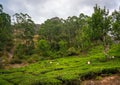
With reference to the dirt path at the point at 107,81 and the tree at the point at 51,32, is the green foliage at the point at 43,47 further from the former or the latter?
the dirt path at the point at 107,81

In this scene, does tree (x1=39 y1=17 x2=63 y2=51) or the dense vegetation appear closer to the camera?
the dense vegetation

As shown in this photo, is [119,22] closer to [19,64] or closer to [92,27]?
[92,27]

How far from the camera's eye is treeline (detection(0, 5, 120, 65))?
52.0 meters

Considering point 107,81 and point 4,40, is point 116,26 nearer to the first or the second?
point 107,81

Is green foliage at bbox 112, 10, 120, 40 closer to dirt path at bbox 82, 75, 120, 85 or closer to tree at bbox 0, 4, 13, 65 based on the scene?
dirt path at bbox 82, 75, 120, 85

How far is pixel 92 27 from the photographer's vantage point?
5278cm

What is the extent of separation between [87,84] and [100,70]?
4555 millimetres

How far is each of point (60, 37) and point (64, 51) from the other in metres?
18.0

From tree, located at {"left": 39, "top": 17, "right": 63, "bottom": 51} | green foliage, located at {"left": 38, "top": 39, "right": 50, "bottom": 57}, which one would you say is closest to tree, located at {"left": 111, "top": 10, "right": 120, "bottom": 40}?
green foliage, located at {"left": 38, "top": 39, "right": 50, "bottom": 57}

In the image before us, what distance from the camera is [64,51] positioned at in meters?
75.2

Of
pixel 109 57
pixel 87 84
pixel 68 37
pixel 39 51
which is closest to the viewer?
pixel 87 84

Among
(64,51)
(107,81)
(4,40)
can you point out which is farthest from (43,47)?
(107,81)

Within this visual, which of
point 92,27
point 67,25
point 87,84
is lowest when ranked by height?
point 87,84

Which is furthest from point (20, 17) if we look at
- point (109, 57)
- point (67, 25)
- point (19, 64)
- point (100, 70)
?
point (100, 70)
